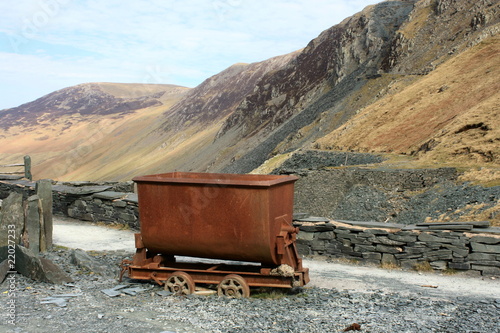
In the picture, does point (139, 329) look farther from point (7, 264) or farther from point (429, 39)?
point (429, 39)

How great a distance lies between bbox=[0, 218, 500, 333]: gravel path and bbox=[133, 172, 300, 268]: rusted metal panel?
0.69m

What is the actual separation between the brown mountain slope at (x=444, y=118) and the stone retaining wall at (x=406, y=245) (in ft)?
34.1

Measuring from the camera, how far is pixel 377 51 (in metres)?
46.6

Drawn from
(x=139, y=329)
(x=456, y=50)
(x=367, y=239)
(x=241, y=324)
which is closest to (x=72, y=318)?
(x=139, y=329)

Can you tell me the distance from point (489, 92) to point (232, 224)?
20846 mm

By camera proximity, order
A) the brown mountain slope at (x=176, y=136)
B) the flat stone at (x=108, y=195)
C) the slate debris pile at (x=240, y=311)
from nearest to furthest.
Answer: the slate debris pile at (x=240, y=311) < the flat stone at (x=108, y=195) < the brown mountain slope at (x=176, y=136)

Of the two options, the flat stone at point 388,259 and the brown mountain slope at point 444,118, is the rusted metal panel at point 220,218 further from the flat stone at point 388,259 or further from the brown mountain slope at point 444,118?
the brown mountain slope at point 444,118

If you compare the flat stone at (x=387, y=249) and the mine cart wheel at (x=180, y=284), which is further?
the flat stone at (x=387, y=249)

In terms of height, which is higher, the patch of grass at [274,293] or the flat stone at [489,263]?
the flat stone at [489,263]

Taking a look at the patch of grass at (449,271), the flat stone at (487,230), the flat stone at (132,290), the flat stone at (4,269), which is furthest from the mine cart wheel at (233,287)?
the flat stone at (487,230)

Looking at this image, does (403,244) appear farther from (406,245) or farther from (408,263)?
(408,263)

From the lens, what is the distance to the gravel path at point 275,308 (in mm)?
5926

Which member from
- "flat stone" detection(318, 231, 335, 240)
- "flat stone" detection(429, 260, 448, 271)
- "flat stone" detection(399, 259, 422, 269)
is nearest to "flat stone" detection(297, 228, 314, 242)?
"flat stone" detection(318, 231, 335, 240)

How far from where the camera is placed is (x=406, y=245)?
30.7 feet
